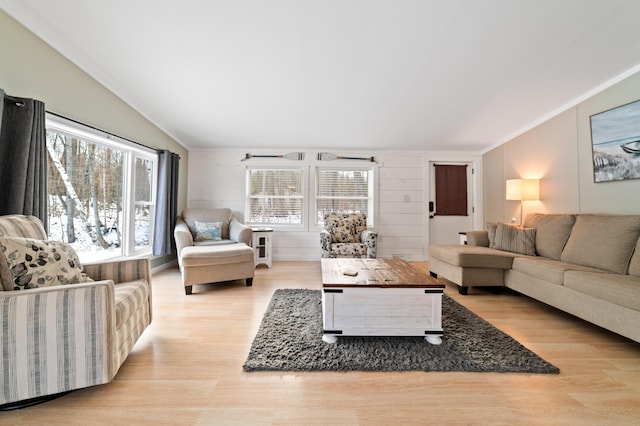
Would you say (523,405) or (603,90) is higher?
(603,90)

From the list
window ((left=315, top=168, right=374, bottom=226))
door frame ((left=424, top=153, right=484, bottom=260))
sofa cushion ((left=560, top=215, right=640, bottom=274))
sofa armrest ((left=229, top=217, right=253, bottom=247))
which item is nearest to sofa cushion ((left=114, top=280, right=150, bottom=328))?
sofa armrest ((left=229, top=217, right=253, bottom=247))

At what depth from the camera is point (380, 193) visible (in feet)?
15.8

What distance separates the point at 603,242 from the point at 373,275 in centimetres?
209

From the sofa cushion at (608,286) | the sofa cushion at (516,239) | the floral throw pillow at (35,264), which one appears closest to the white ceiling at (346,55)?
the sofa cushion at (516,239)

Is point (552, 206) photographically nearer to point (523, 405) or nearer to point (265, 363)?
point (523, 405)

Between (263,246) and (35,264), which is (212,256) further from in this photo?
(35,264)

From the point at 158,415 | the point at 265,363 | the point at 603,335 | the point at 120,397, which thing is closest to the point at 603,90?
the point at 603,335

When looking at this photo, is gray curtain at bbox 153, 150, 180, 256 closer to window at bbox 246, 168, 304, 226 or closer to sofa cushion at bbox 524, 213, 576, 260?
window at bbox 246, 168, 304, 226

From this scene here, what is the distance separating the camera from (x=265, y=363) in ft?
5.06

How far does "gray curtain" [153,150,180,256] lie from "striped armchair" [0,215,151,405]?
237cm

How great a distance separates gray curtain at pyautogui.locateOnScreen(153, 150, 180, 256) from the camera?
3.67 metres

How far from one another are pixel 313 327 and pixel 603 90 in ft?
12.1

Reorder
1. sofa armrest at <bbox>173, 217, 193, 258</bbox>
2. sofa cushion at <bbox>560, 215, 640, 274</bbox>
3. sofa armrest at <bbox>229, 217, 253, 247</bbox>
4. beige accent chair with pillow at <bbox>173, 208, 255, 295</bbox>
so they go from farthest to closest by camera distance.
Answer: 1. sofa armrest at <bbox>229, 217, 253, 247</bbox>
2. sofa armrest at <bbox>173, 217, 193, 258</bbox>
3. beige accent chair with pillow at <bbox>173, 208, 255, 295</bbox>
4. sofa cushion at <bbox>560, 215, 640, 274</bbox>

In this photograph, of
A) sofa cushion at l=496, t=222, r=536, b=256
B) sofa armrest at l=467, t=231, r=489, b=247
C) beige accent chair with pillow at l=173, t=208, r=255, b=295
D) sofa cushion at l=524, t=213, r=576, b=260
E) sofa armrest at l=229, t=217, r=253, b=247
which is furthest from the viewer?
sofa armrest at l=229, t=217, r=253, b=247
